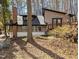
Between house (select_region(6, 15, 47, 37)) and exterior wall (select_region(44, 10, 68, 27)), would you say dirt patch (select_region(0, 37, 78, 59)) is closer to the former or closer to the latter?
house (select_region(6, 15, 47, 37))

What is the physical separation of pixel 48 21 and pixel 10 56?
14785 mm

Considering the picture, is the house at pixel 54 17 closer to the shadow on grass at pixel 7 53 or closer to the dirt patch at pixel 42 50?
the dirt patch at pixel 42 50

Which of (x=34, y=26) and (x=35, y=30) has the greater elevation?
(x=34, y=26)

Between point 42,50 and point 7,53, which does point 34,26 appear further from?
point 7,53

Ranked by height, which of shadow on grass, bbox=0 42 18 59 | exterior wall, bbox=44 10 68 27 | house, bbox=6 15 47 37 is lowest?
shadow on grass, bbox=0 42 18 59

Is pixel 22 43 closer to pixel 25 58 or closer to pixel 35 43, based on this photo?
pixel 35 43

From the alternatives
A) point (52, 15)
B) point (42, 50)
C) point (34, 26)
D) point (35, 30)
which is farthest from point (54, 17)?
point (42, 50)

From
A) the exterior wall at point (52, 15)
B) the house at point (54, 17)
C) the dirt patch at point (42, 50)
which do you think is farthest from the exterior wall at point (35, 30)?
the dirt patch at point (42, 50)

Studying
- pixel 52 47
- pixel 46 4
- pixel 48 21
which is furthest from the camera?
pixel 46 4

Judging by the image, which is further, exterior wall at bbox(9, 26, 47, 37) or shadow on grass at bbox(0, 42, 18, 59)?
exterior wall at bbox(9, 26, 47, 37)

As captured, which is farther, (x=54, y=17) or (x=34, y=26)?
(x=54, y=17)

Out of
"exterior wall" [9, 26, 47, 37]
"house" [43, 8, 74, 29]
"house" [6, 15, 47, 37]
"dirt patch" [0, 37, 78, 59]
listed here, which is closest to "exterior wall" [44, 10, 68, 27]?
"house" [43, 8, 74, 29]

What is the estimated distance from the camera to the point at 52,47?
42.5ft

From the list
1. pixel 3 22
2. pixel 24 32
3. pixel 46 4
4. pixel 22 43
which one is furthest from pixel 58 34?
pixel 46 4
